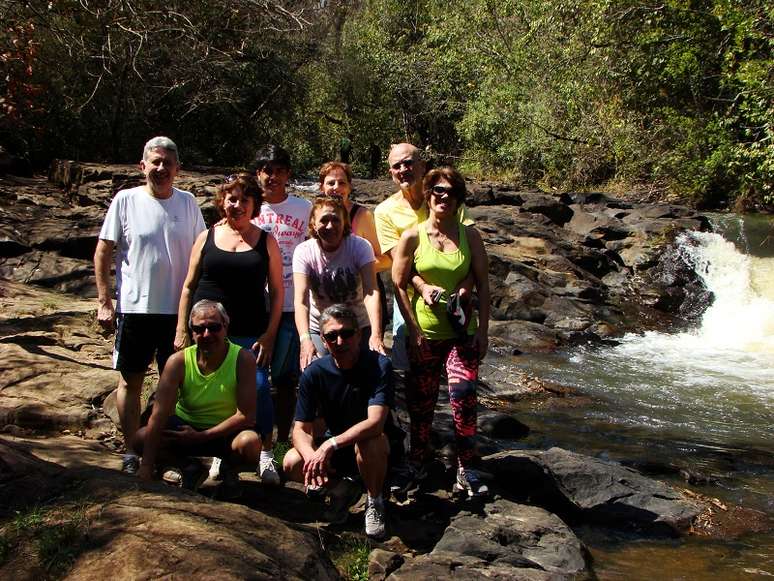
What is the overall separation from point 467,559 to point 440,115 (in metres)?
28.8

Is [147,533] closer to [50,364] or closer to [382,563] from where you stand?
[382,563]

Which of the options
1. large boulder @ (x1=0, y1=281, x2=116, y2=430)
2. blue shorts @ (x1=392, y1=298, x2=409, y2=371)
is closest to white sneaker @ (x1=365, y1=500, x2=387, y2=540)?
blue shorts @ (x1=392, y1=298, x2=409, y2=371)

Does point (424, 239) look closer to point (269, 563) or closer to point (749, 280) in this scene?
point (269, 563)

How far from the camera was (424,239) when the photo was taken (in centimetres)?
464

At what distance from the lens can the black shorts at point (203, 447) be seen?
167 inches

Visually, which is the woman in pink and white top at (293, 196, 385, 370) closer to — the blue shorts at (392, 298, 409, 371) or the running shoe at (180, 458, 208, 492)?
the blue shorts at (392, 298, 409, 371)

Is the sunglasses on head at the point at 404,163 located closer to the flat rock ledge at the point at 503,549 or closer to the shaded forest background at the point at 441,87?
the flat rock ledge at the point at 503,549

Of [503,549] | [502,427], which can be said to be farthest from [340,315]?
[502,427]

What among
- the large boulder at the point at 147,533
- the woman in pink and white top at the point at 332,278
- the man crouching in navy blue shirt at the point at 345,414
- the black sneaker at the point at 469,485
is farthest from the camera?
the black sneaker at the point at 469,485

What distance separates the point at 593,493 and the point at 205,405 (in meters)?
2.61

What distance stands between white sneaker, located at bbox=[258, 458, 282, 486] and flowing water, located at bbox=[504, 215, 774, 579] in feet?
6.03

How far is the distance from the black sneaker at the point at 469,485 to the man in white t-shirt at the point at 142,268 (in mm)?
1895

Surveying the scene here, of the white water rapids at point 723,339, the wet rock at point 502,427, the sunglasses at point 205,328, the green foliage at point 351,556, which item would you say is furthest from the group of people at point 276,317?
the white water rapids at point 723,339

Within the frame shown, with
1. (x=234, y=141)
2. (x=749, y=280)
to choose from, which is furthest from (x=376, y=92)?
(x=749, y=280)
